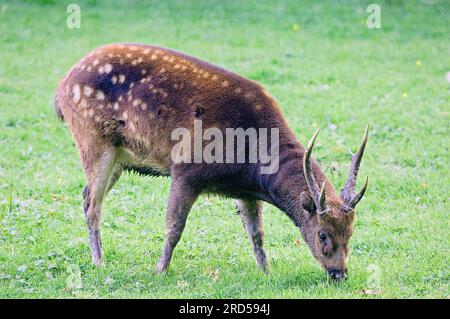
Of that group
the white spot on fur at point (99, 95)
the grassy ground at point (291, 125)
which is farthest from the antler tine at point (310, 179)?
the white spot on fur at point (99, 95)

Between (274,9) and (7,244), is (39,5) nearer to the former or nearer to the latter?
(274,9)

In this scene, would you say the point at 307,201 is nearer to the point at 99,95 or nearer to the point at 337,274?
the point at 337,274

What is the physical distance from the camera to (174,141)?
7.62 meters

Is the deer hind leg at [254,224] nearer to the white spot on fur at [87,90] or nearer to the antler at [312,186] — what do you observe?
the antler at [312,186]

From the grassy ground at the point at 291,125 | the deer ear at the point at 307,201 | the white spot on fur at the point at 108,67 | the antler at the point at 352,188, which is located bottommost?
the grassy ground at the point at 291,125

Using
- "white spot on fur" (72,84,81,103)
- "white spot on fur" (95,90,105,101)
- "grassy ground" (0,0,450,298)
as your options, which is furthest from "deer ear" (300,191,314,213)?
"white spot on fur" (72,84,81,103)

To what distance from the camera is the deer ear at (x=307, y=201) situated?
22.9 feet

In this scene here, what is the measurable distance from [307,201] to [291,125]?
4.91 metres

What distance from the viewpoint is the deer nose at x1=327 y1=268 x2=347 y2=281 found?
7000mm

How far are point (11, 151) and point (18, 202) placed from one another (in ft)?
6.49

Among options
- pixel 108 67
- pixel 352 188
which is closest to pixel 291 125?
pixel 108 67

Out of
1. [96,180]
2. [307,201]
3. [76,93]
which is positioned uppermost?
[76,93]

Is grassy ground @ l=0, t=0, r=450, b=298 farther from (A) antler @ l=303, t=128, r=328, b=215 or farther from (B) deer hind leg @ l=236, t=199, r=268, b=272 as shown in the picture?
(A) antler @ l=303, t=128, r=328, b=215

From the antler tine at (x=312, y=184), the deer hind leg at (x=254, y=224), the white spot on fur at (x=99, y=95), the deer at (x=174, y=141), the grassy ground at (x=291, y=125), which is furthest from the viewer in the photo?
the white spot on fur at (x=99, y=95)
